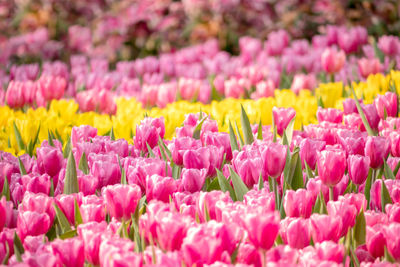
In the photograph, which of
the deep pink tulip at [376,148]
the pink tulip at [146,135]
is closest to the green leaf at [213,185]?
the pink tulip at [146,135]

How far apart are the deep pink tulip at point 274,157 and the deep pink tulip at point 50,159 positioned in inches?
27.7

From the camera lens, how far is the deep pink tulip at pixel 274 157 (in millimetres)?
1751

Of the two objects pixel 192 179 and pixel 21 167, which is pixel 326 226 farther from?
pixel 21 167

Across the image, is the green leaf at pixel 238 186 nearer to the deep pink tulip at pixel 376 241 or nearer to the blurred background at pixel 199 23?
the deep pink tulip at pixel 376 241

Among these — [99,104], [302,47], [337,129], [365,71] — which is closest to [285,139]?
[337,129]

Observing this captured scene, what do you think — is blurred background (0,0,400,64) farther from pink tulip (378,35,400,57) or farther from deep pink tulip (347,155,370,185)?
deep pink tulip (347,155,370,185)

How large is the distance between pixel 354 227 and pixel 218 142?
66 centimetres

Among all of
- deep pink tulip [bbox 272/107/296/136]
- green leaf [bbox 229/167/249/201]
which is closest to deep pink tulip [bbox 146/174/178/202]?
green leaf [bbox 229/167/249/201]

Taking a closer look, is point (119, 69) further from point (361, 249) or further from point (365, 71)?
point (361, 249)

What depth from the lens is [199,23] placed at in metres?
6.59

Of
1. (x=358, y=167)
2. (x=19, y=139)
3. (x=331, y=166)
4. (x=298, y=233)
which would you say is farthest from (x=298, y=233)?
(x=19, y=139)

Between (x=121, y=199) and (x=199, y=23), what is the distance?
206 inches

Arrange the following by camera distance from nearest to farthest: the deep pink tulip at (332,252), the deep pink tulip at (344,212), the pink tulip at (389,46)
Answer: the deep pink tulip at (332,252), the deep pink tulip at (344,212), the pink tulip at (389,46)

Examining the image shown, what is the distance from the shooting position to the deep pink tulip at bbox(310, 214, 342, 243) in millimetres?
1391
